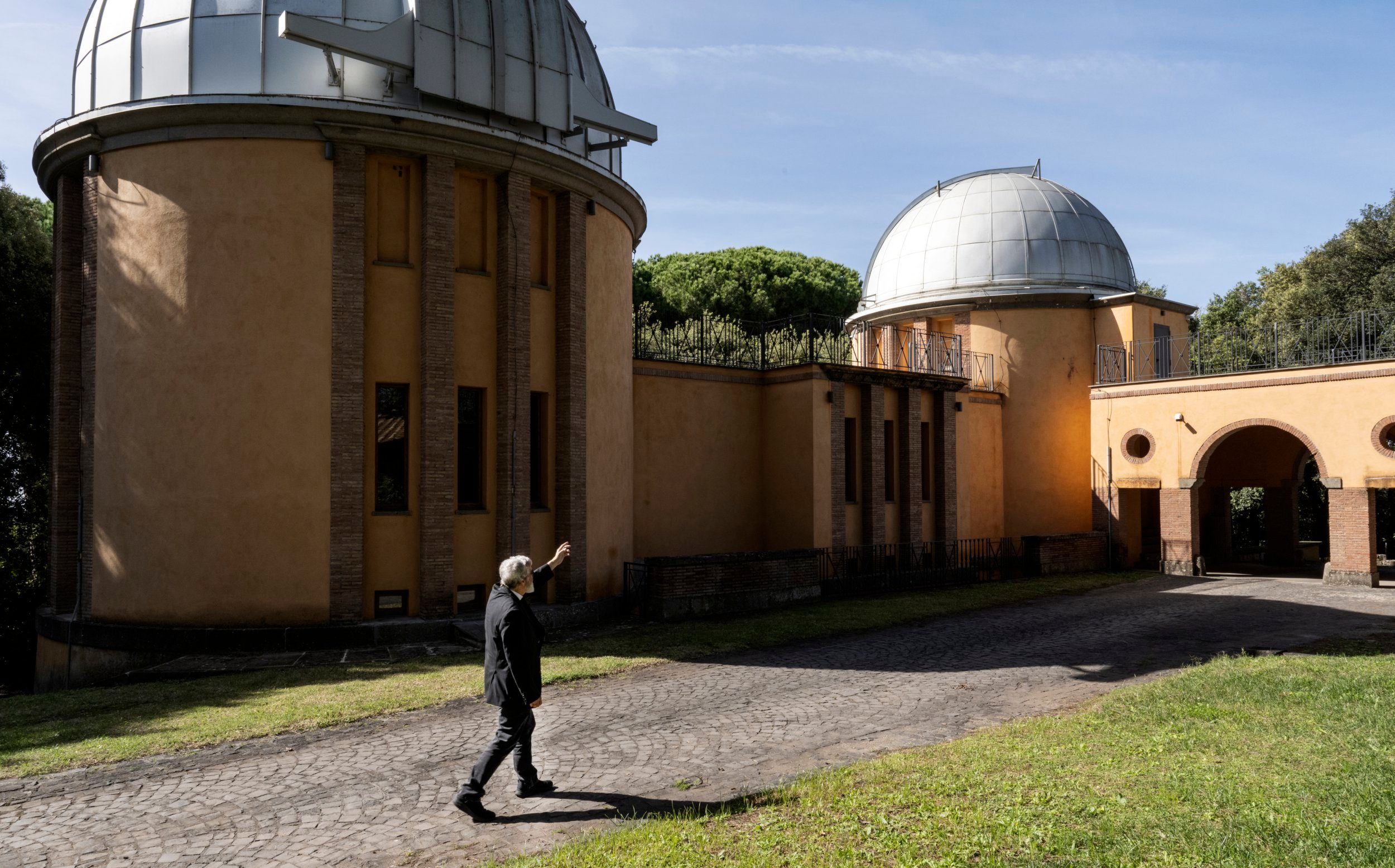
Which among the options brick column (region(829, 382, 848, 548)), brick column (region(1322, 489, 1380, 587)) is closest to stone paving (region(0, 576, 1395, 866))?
brick column (region(829, 382, 848, 548))

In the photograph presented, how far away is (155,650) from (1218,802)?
12873 millimetres

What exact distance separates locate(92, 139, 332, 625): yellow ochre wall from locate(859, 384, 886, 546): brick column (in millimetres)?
12017

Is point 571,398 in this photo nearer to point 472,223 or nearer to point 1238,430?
point 472,223

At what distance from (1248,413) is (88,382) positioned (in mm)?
23041

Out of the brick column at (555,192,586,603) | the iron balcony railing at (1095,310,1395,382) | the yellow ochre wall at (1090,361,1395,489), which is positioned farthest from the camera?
the iron balcony railing at (1095,310,1395,382)

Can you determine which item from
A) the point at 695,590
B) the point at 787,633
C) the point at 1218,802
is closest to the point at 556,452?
the point at 695,590

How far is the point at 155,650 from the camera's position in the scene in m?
13.0

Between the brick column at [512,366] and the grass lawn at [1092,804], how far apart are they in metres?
8.32

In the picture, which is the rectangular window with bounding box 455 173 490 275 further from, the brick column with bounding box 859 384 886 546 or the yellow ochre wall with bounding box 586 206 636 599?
the brick column with bounding box 859 384 886 546

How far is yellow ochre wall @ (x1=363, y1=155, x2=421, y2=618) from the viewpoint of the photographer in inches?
534

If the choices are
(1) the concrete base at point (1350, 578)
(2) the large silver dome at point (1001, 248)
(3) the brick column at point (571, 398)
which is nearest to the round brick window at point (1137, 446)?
(2) the large silver dome at point (1001, 248)

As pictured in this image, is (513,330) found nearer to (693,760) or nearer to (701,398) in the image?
(701,398)

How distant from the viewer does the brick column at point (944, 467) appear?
22938 millimetres

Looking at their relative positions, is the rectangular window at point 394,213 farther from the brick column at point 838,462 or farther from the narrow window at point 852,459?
the narrow window at point 852,459
